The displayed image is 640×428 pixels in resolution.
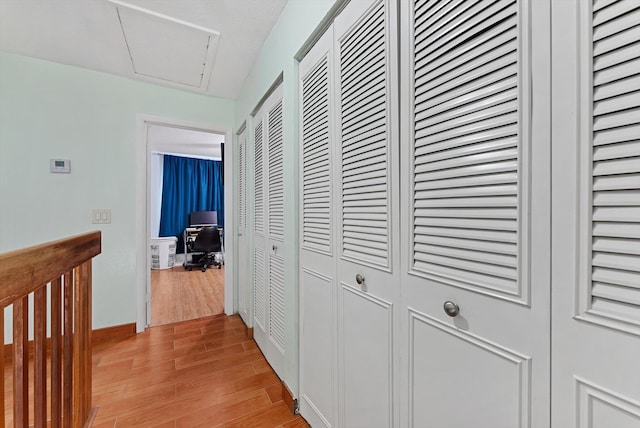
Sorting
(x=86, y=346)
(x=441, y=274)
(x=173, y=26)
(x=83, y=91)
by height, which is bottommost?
(x=86, y=346)

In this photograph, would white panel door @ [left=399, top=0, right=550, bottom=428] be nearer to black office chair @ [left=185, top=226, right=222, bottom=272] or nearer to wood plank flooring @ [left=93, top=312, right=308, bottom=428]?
wood plank flooring @ [left=93, top=312, right=308, bottom=428]

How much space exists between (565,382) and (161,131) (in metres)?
5.22

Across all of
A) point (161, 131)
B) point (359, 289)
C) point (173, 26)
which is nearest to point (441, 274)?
point (359, 289)

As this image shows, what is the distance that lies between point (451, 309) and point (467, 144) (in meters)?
0.42

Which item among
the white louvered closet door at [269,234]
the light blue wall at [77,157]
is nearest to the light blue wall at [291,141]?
the white louvered closet door at [269,234]

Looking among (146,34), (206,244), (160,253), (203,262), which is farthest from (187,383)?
A: (160,253)

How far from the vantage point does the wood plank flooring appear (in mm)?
1504

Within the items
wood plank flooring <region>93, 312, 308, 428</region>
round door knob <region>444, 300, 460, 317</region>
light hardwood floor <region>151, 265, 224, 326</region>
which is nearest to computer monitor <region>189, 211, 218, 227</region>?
light hardwood floor <region>151, 265, 224, 326</region>

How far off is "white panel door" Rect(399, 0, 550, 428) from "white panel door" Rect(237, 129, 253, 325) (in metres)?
2.05

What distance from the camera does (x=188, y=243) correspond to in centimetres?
579

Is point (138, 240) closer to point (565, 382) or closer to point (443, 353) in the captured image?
point (443, 353)

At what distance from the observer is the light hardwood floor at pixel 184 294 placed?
304 centimetres

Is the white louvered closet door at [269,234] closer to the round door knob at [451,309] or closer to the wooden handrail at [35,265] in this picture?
the wooden handrail at [35,265]

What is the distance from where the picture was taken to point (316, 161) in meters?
1.36
